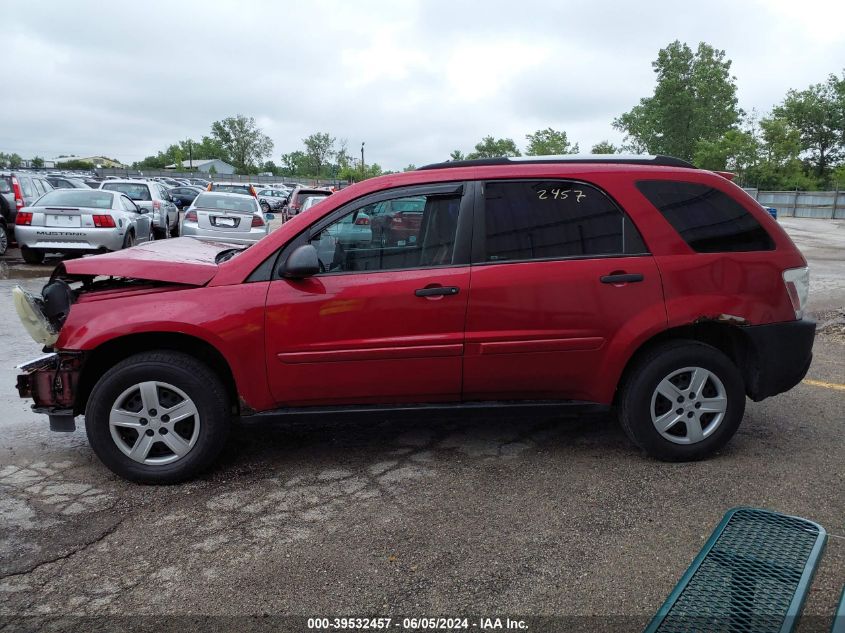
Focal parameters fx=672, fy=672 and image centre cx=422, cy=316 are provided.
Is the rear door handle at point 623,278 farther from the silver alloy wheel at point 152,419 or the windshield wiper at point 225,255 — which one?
the silver alloy wheel at point 152,419

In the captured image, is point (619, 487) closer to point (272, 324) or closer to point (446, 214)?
point (446, 214)

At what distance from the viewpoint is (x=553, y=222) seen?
4047 millimetres

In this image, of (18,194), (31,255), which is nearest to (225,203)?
(31,255)

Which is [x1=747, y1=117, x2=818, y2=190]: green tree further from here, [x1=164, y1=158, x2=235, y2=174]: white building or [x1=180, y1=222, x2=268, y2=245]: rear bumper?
[x1=164, y1=158, x2=235, y2=174]: white building

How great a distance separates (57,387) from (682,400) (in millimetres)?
3682

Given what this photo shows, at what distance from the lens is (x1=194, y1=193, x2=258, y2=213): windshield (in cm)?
1425

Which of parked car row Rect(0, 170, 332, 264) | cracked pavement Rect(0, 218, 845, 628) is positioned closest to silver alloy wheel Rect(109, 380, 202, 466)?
cracked pavement Rect(0, 218, 845, 628)

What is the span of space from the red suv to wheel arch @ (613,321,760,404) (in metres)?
0.02

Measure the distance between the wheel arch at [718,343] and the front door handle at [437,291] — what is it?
1.17 metres

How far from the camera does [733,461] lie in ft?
13.7

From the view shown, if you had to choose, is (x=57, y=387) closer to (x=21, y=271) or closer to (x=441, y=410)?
(x=441, y=410)

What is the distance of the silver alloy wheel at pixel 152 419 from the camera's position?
3762 mm

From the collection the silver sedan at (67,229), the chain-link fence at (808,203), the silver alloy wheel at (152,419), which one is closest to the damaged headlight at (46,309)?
the silver alloy wheel at (152,419)

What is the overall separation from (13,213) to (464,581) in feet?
50.7
